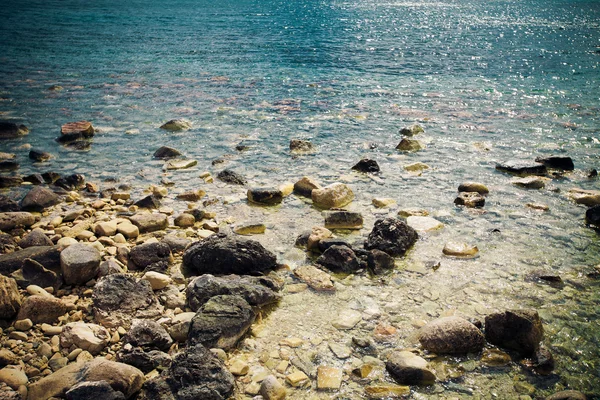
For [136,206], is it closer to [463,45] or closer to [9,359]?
[9,359]

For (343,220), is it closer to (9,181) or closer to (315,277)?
(315,277)

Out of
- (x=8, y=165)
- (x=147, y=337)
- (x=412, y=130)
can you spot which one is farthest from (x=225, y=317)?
(x=412, y=130)

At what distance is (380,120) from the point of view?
12312 mm

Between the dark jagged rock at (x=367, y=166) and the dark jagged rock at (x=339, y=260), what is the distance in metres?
3.30

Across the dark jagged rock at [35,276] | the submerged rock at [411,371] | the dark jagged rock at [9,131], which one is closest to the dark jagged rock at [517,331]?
the submerged rock at [411,371]

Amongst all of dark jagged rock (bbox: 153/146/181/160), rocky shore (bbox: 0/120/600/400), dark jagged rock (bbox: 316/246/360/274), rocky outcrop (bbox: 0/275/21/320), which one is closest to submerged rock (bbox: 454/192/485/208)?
rocky shore (bbox: 0/120/600/400)

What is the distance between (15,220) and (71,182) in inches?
65.9

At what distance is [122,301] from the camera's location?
457 cm

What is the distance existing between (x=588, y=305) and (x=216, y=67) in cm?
1791

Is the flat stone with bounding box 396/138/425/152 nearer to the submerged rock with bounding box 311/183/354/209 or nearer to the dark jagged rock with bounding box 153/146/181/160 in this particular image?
the submerged rock with bounding box 311/183/354/209

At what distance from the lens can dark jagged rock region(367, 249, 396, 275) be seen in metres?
5.50

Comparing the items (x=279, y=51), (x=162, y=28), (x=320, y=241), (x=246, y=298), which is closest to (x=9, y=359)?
(x=246, y=298)

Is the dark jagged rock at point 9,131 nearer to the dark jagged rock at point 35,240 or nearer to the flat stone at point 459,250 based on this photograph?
the dark jagged rock at point 35,240

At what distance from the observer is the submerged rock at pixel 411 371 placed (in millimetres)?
3844
